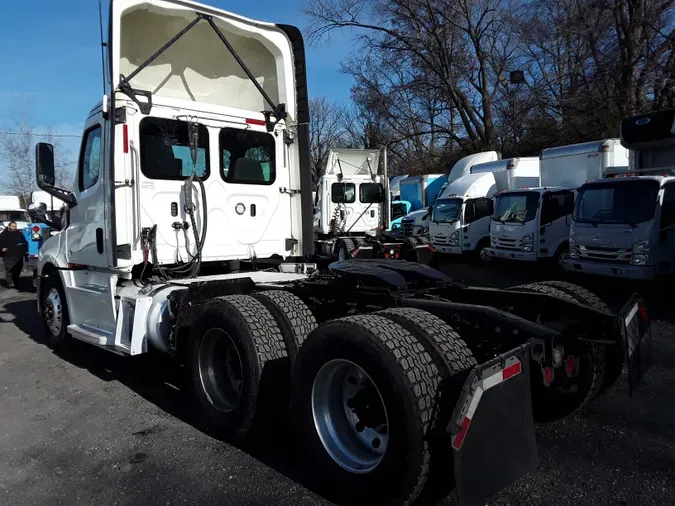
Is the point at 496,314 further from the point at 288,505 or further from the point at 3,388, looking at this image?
the point at 3,388

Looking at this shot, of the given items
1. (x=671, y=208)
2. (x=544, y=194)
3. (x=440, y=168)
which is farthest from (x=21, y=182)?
(x=671, y=208)

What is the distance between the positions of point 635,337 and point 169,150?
4.47 meters

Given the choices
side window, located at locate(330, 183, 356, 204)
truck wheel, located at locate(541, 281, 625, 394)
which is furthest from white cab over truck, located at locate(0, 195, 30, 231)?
truck wheel, located at locate(541, 281, 625, 394)

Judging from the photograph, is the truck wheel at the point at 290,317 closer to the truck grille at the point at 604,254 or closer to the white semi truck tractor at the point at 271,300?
the white semi truck tractor at the point at 271,300

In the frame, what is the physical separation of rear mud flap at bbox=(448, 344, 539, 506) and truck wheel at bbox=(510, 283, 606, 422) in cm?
79

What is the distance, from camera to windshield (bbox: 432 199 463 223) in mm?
17656

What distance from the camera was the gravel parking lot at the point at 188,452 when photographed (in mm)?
3385

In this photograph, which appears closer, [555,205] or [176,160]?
[176,160]

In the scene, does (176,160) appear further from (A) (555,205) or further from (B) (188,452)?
(A) (555,205)

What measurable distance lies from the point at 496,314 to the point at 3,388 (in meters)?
5.43

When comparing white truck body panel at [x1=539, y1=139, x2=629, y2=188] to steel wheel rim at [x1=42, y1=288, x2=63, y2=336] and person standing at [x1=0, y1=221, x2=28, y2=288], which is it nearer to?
steel wheel rim at [x1=42, y1=288, x2=63, y2=336]

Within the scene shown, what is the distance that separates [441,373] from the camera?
9.43ft

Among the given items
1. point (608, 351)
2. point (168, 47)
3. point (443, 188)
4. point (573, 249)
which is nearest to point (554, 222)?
point (573, 249)

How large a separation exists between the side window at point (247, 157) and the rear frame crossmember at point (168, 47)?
217 mm
